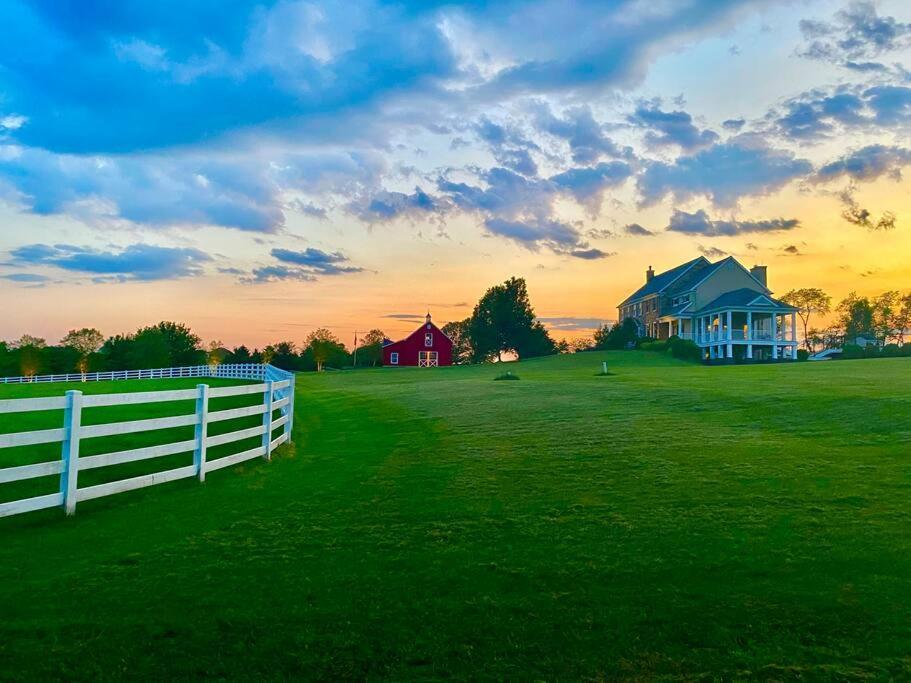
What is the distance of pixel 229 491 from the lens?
9.57 m

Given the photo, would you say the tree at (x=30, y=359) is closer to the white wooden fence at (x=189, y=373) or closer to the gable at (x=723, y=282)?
the white wooden fence at (x=189, y=373)

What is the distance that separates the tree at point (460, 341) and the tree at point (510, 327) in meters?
20.0

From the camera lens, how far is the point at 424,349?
267ft

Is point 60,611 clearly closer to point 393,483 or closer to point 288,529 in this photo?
point 288,529

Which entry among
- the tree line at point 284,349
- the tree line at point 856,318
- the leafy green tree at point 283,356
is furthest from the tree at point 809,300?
the leafy green tree at point 283,356

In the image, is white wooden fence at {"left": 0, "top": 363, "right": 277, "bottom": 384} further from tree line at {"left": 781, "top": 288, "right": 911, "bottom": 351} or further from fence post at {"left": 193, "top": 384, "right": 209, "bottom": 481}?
tree line at {"left": 781, "top": 288, "right": 911, "bottom": 351}

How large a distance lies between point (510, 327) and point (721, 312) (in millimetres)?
30987

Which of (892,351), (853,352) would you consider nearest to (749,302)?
(853,352)

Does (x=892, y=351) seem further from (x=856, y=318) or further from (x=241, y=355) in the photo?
(x=241, y=355)

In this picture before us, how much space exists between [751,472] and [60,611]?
9.05m

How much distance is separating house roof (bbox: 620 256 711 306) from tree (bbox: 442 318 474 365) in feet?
110

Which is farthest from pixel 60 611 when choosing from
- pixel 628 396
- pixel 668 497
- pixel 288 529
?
pixel 628 396

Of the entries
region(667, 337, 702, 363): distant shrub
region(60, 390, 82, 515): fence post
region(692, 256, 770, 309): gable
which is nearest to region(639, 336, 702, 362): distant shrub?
region(667, 337, 702, 363): distant shrub

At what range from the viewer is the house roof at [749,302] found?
5712 centimetres
